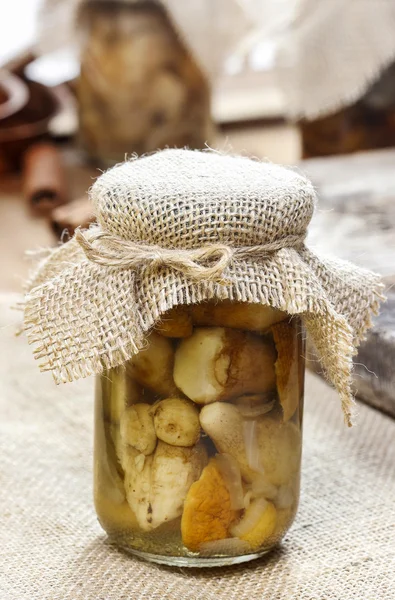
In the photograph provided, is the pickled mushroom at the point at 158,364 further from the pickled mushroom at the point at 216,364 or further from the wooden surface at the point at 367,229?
the wooden surface at the point at 367,229

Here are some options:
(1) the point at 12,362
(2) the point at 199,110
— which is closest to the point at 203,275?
(1) the point at 12,362

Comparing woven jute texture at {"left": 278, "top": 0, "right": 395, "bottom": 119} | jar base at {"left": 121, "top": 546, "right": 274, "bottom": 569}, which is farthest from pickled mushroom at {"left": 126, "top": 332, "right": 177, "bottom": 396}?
woven jute texture at {"left": 278, "top": 0, "right": 395, "bottom": 119}

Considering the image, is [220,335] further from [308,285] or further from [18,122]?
[18,122]

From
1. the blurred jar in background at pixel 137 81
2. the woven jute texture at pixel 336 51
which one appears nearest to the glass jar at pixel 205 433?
the woven jute texture at pixel 336 51

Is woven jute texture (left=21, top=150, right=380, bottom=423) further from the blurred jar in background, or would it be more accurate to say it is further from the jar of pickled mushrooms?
the blurred jar in background

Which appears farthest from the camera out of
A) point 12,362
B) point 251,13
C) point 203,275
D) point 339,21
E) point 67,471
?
point 251,13

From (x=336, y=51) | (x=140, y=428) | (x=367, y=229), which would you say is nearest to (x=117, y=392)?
(x=140, y=428)
